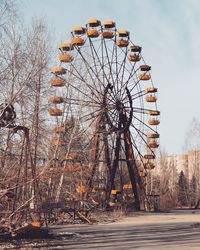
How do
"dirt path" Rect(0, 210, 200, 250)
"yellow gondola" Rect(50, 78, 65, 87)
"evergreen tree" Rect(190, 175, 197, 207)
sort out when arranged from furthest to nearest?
1. "evergreen tree" Rect(190, 175, 197, 207)
2. "yellow gondola" Rect(50, 78, 65, 87)
3. "dirt path" Rect(0, 210, 200, 250)

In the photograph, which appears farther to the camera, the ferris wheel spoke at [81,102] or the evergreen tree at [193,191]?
the evergreen tree at [193,191]

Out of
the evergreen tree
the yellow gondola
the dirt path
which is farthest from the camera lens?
the evergreen tree

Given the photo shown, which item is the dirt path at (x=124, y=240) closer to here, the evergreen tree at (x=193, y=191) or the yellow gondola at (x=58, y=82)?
the yellow gondola at (x=58, y=82)

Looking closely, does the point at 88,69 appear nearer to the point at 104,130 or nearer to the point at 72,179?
the point at 104,130

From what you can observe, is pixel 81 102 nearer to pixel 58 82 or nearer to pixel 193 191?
pixel 58 82

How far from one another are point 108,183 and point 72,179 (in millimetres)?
3985

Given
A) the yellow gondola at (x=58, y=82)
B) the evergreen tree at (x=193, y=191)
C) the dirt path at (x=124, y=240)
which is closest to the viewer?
the dirt path at (x=124, y=240)

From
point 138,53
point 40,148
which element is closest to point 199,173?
point 138,53

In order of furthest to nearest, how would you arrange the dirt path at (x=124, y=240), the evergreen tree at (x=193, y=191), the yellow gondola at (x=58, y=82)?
the evergreen tree at (x=193, y=191) < the yellow gondola at (x=58, y=82) < the dirt path at (x=124, y=240)

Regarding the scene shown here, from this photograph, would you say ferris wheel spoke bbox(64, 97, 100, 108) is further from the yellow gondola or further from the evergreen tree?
the evergreen tree

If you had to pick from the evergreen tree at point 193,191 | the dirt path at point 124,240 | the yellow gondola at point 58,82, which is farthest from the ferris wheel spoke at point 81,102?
the evergreen tree at point 193,191

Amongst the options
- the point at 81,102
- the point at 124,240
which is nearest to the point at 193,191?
the point at 81,102

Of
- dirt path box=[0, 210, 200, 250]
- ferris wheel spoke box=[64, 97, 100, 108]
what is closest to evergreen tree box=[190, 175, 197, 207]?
ferris wheel spoke box=[64, 97, 100, 108]

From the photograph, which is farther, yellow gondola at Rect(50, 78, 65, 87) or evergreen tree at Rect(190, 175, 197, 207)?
evergreen tree at Rect(190, 175, 197, 207)
